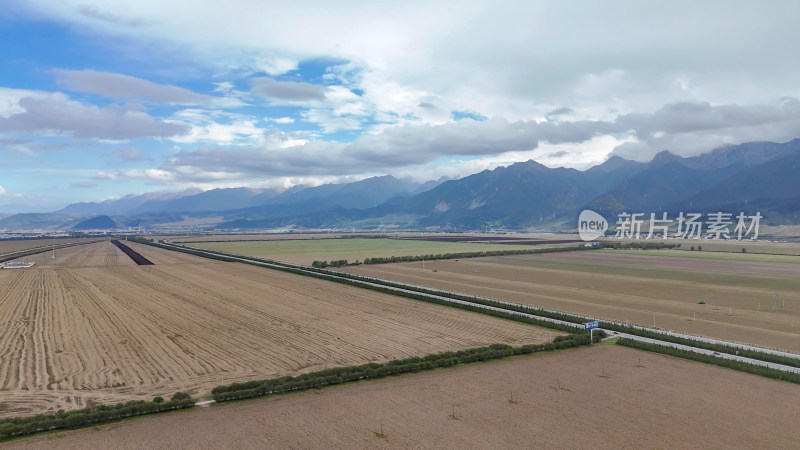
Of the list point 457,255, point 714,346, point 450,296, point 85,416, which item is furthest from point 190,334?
point 457,255

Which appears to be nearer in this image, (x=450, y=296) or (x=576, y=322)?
(x=576, y=322)

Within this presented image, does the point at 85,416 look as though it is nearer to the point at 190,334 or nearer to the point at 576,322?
the point at 190,334

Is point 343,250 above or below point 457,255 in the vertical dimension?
below

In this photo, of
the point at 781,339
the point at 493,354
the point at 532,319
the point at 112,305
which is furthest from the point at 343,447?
the point at 112,305

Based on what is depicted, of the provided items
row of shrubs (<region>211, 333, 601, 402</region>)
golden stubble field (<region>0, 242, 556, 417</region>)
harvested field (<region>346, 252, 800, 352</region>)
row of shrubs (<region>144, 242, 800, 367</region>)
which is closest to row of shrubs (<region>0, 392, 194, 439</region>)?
golden stubble field (<region>0, 242, 556, 417</region>)

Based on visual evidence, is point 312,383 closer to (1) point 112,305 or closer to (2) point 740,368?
(2) point 740,368

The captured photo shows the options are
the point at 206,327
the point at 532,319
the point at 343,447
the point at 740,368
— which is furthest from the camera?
the point at 532,319

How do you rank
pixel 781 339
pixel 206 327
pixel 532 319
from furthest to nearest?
pixel 532 319
pixel 206 327
pixel 781 339
